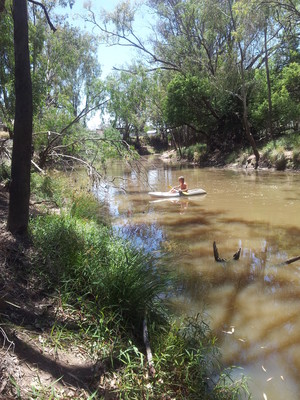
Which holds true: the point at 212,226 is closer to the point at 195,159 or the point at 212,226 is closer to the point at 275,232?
the point at 275,232

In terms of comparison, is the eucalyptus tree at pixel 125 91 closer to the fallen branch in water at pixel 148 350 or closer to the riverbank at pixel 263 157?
the fallen branch in water at pixel 148 350

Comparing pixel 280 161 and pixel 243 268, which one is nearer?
pixel 243 268

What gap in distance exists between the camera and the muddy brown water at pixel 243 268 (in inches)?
133

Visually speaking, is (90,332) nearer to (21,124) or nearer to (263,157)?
(21,124)

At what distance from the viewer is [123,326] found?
341 cm

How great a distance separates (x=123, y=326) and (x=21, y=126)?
9.39 feet

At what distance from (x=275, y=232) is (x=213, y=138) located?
21838 mm

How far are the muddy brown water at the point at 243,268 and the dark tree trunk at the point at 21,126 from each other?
2.52 m

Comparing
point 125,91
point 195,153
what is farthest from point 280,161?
point 125,91

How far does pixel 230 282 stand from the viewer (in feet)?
17.0

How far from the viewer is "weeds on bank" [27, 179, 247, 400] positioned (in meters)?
2.71

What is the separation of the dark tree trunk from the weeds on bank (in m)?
0.43

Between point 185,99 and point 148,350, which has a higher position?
point 185,99

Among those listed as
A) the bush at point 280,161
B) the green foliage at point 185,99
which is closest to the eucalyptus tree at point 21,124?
the bush at point 280,161
